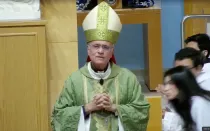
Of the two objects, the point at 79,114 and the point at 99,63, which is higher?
the point at 99,63

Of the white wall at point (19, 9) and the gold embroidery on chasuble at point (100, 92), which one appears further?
the white wall at point (19, 9)

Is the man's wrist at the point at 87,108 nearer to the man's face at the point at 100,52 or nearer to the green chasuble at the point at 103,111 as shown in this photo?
the green chasuble at the point at 103,111

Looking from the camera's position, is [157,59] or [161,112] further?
[157,59]

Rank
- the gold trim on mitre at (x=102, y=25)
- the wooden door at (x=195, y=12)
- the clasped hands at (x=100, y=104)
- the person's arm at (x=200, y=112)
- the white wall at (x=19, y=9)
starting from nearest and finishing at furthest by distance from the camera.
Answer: the person's arm at (x=200, y=112), the clasped hands at (x=100, y=104), the gold trim on mitre at (x=102, y=25), the white wall at (x=19, y=9), the wooden door at (x=195, y=12)

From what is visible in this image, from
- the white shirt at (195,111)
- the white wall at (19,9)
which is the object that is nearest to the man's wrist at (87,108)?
the white shirt at (195,111)

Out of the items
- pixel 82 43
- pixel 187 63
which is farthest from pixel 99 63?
pixel 82 43

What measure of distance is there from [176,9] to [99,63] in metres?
2.91

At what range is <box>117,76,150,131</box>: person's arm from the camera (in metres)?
2.65

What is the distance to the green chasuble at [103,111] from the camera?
2.65 m

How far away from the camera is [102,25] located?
2.76 m

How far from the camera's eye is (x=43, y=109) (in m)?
3.08

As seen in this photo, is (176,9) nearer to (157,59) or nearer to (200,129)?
(157,59)

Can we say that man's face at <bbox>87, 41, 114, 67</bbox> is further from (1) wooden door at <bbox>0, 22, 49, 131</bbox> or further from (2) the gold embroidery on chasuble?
(1) wooden door at <bbox>0, 22, 49, 131</bbox>

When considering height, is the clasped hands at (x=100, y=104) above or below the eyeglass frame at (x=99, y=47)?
below
